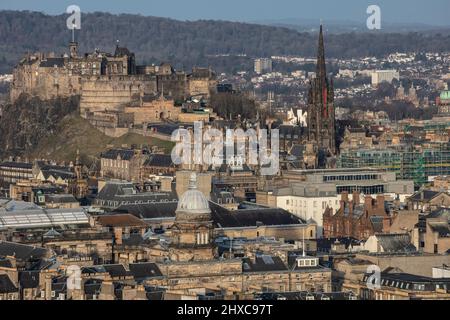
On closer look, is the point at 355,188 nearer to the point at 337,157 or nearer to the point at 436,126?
the point at 337,157

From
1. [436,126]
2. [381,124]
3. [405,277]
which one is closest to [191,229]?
[405,277]

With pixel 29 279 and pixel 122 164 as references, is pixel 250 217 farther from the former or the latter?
pixel 122 164

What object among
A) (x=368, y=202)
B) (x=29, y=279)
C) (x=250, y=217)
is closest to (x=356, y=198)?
(x=368, y=202)

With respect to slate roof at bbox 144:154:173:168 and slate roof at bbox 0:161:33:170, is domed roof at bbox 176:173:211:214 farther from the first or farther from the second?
slate roof at bbox 0:161:33:170

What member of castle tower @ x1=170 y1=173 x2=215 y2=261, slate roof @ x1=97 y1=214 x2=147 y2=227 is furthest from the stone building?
castle tower @ x1=170 y1=173 x2=215 y2=261
